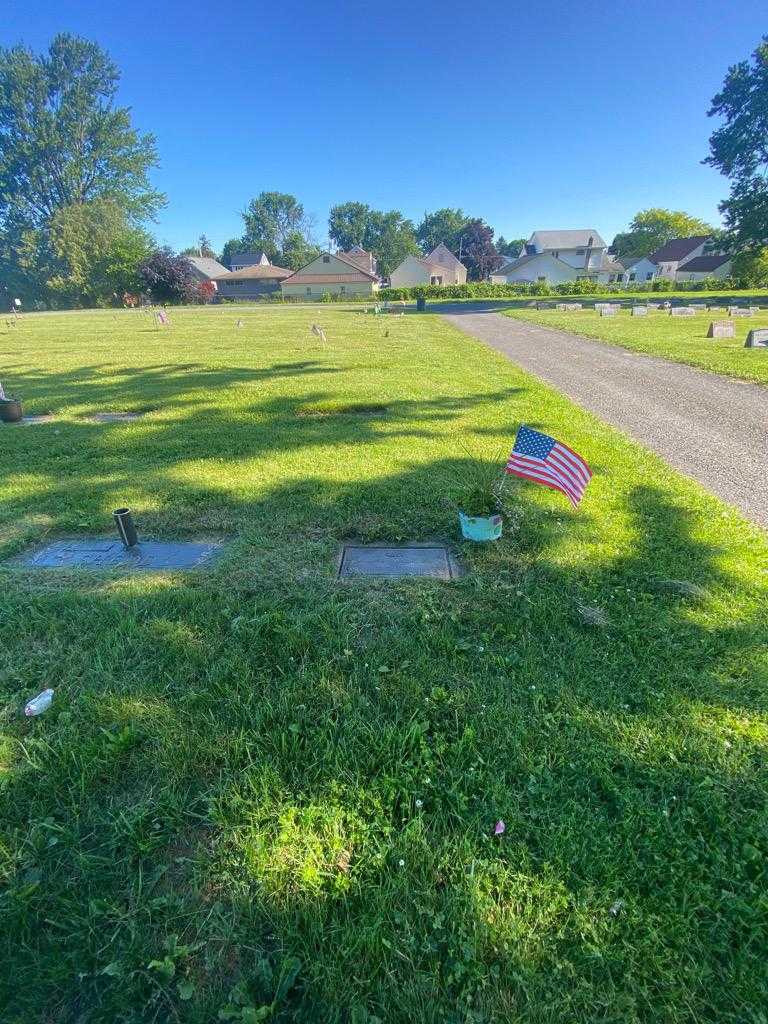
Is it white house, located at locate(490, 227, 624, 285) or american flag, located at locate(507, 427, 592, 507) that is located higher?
white house, located at locate(490, 227, 624, 285)

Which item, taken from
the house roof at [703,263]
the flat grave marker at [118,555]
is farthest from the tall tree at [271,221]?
the flat grave marker at [118,555]

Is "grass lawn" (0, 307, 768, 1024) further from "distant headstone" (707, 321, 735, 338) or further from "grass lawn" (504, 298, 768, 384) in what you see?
"distant headstone" (707, 321, 735, 338)

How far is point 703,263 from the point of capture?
203ft

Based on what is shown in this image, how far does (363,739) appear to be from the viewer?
6.52 ft

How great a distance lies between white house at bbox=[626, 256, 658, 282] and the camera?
224 ft

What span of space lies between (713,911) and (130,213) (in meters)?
67.3

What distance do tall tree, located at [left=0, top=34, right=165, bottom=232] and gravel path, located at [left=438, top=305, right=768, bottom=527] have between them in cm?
5951

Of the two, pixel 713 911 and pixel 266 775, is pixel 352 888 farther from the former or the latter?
pixel 713 911

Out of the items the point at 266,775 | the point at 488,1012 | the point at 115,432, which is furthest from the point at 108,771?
the point at 115,432

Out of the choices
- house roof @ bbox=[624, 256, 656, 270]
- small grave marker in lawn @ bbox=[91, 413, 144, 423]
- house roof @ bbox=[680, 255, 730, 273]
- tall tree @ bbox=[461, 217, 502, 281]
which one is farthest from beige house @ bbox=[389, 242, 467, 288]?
small grave marker in lawn @ bbox=[91, 413, 144, 423]

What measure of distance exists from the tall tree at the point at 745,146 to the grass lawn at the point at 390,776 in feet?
138

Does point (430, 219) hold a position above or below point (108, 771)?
above

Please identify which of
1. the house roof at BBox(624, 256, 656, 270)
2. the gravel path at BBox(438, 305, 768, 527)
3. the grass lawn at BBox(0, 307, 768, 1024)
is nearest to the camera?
the grass lawn at BBox(0, 307, 768, 1024)

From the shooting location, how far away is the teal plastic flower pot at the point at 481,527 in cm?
337
